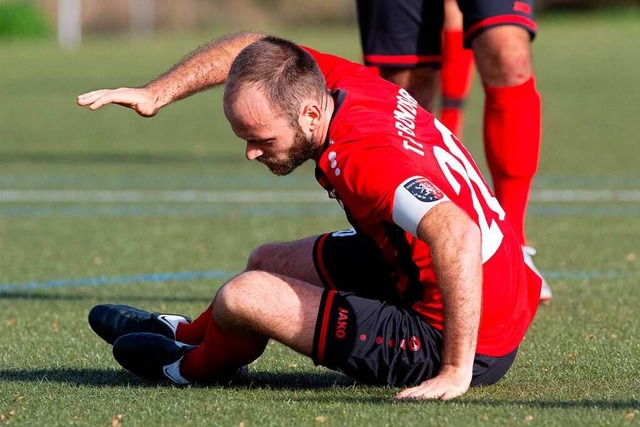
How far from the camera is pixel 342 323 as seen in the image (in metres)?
3.81

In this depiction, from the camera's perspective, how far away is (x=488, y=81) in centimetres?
548

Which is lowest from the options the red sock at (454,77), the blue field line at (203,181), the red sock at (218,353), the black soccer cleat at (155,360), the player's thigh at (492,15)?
the blue field line at (203,181)

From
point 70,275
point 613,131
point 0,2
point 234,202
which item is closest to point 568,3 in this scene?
point 0,2

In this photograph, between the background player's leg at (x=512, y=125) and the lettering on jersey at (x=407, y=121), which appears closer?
the lettering on jersey at (x=407, y=121)

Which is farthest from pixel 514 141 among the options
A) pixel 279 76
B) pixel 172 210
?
pixel 172 210

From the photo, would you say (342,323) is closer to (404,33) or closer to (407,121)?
(407,121)

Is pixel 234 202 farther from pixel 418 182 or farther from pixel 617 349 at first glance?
pixel 418 182

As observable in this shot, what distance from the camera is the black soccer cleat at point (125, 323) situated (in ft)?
14.4

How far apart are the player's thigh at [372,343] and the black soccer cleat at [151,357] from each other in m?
0.49

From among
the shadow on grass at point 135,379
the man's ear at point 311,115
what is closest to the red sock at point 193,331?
the shadow on grass at point 135,379

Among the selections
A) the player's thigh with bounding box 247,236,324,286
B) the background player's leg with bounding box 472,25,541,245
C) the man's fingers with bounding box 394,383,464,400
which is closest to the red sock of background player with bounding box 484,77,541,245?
the background player's leg with bounding box 472,25,541,245

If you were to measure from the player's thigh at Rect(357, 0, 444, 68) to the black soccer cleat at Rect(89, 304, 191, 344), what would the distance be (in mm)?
1972

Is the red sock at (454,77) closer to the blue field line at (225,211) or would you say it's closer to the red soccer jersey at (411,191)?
the blue field line at (225,211)

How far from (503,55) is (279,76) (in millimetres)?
1861
